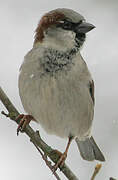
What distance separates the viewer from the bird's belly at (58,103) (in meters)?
3.34

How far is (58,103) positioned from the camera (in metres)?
3.38

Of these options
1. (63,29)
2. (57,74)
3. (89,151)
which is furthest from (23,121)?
(89,151)

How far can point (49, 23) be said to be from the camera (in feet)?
11.3

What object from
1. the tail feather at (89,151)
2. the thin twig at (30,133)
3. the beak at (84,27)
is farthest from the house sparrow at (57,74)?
the tail feather at (89,151)

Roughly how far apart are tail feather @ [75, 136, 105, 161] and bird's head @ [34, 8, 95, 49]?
3.23 feet

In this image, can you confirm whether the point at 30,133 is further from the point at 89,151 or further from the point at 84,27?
the point at 89,151

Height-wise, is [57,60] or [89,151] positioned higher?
[57,60]

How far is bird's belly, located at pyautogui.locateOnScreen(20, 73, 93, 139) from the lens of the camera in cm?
334

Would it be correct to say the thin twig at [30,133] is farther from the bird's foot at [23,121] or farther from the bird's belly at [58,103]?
the bird's belly at [58,103]

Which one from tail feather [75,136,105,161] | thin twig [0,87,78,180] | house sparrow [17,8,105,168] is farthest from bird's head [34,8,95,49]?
tail feather [75,136,105,161]

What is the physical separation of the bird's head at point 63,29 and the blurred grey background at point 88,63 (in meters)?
1.36

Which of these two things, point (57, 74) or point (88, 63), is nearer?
point (57, 74)

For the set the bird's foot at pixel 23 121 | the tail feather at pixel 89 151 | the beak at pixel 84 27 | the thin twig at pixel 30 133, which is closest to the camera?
the thin twig at pixel 30 133

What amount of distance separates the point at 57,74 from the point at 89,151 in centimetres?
96
